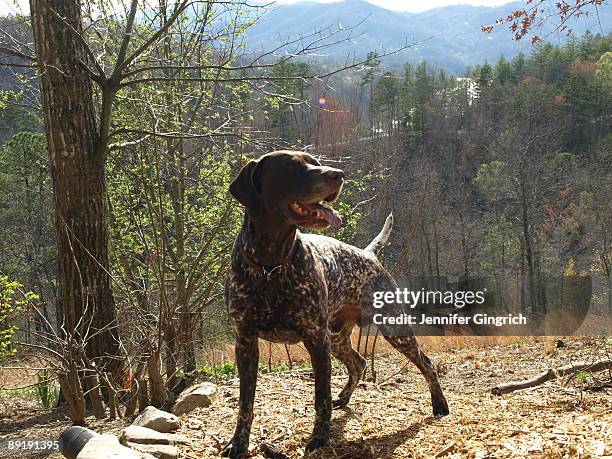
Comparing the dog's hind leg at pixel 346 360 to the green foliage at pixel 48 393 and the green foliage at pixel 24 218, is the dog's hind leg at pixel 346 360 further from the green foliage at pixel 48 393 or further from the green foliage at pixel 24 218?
the green foliage at pixel 24 218

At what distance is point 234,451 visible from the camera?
139 inches

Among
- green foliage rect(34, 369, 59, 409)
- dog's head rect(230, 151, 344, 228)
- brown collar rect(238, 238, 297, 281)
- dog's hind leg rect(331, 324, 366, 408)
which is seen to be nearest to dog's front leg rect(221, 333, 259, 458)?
brown collar rect(238, 238, 297, 281)

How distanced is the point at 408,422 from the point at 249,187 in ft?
7.41

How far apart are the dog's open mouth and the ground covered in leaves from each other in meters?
1.38

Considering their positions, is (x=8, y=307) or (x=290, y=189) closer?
(x=290, y=189)

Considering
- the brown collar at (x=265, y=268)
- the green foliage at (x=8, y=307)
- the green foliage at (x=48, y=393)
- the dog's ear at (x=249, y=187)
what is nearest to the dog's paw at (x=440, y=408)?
the brown collar at (x=265, y=268)

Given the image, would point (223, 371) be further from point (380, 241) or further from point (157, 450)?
point (157, 450)

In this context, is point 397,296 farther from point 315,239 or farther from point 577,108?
point 577,108

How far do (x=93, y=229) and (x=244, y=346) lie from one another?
272cm

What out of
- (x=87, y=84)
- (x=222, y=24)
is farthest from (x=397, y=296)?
(x=222, y=24)

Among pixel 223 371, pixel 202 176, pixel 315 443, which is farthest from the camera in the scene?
pixel 223 371

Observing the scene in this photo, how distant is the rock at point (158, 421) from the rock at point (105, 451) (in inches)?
27.6

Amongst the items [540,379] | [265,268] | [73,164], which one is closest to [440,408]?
[540,379]

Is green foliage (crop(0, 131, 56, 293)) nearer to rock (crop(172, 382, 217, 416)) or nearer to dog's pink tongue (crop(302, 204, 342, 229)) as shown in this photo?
rock (crop(172, 382, 217, 416))
